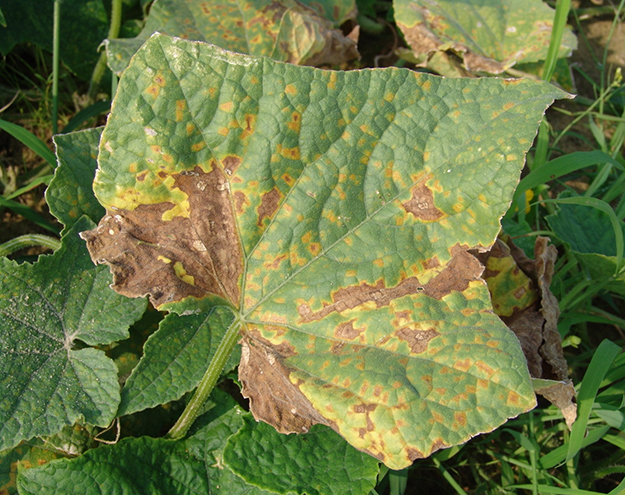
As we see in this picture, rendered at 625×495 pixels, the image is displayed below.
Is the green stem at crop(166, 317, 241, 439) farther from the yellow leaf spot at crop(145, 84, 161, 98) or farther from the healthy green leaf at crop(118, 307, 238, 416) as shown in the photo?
the yellow leaf spot at crop(145, 84, 161, 98)

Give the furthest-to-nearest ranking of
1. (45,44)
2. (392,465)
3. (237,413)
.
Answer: (45,44), (237,413), (392,465)

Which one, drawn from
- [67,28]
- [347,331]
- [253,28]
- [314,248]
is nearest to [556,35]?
[253,28]

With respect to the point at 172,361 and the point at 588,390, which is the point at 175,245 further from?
the point at 588,390

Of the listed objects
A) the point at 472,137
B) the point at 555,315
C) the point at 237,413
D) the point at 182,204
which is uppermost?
the point at 472,137

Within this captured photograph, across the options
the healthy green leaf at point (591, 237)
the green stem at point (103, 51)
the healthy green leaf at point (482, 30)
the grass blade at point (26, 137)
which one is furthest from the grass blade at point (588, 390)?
the green stem at point (103, 51)

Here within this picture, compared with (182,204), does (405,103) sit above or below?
above

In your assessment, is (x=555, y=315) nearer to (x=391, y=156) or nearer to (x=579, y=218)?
(x=579, y=218)

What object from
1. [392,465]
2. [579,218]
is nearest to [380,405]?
[392,465]
